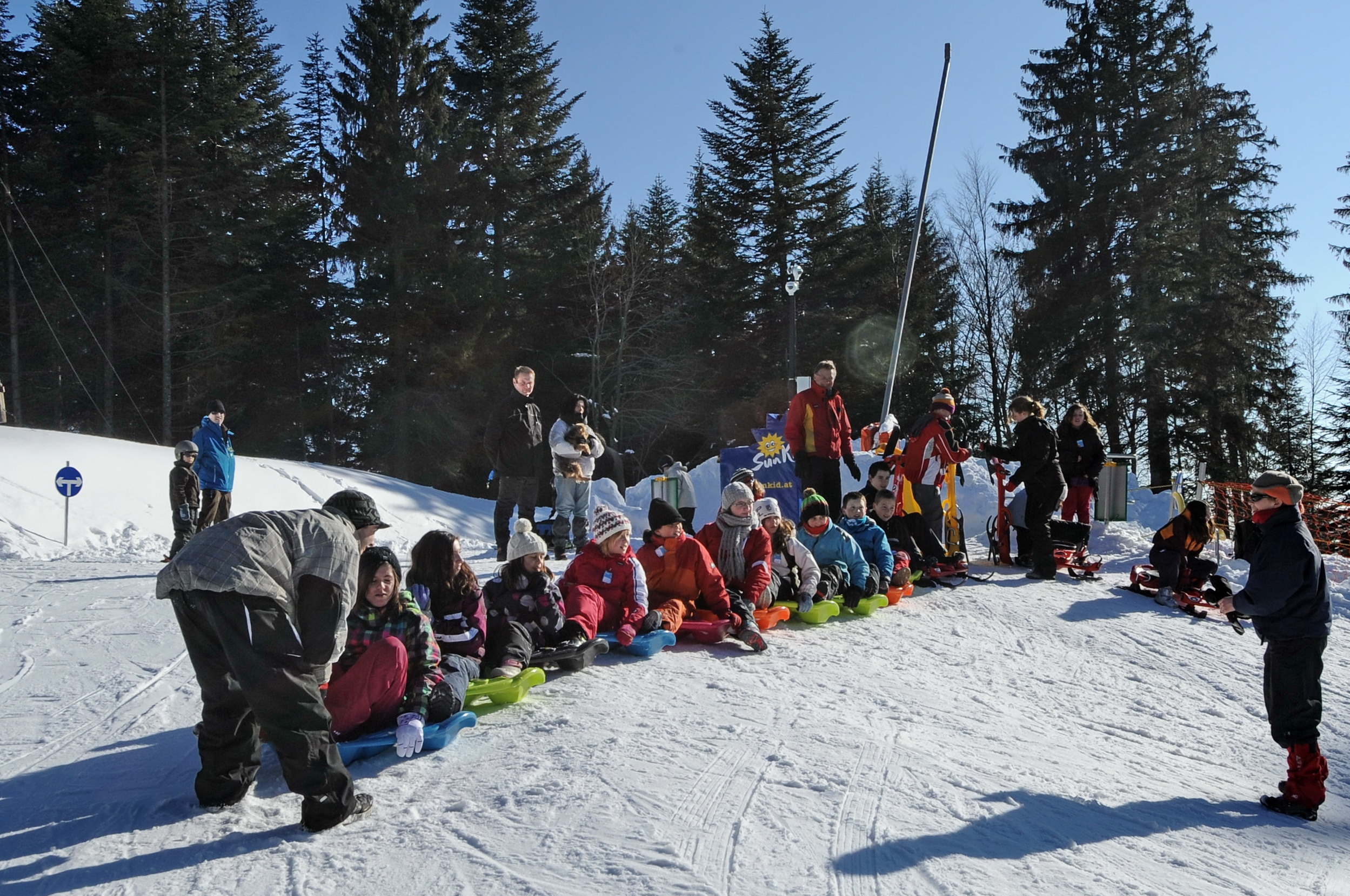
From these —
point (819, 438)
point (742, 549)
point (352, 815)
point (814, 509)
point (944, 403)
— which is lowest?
point (352, 815)

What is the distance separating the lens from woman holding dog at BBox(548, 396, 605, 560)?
29.0 ft

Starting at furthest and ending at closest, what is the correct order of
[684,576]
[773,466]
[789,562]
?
[773,466]
[789,562]
[684,576]

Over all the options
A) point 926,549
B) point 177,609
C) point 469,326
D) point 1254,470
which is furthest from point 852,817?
point 1254,470

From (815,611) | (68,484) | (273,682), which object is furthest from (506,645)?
(68,484)

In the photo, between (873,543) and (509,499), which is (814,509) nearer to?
(873,543)

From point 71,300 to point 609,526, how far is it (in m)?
23.1

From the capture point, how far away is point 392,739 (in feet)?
12.2

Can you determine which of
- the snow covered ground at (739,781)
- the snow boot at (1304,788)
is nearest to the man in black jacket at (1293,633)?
the snow boot at (1304,788)

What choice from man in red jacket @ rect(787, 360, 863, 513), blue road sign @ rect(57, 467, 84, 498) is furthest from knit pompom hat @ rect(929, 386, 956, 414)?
blue road sign @ rect(57, 467, 84, 498)

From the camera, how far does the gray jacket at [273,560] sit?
2977 mm

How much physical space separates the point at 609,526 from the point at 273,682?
2665mm

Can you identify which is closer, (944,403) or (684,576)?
(684,576)

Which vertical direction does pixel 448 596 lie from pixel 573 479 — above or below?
below

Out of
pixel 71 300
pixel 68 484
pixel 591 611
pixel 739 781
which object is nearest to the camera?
pixel 739 781
